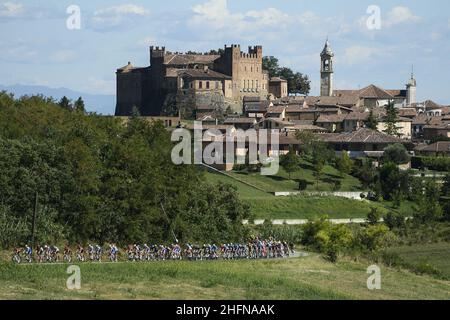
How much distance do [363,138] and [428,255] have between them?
33.8m

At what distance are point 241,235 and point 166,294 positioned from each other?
55.4 feet

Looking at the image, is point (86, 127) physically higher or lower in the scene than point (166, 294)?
higher

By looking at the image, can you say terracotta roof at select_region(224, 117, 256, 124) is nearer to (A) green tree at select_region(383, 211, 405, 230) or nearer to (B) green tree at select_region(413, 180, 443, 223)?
(B) green tree at select_region(413, 180, 443, 223)

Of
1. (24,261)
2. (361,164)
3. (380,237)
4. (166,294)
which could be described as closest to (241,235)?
(380,237)

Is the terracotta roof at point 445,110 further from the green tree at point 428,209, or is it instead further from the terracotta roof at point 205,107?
the green tree at point 428,209

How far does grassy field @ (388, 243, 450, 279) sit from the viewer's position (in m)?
43.0

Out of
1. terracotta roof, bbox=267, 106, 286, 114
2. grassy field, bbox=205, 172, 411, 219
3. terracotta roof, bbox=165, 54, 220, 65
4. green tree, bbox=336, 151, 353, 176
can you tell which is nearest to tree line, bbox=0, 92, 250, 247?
grassy field, bbox=205, 172, 411, 219

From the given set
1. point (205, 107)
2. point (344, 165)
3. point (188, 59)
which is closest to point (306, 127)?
point (205, 107)

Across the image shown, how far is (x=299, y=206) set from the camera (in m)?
59.2

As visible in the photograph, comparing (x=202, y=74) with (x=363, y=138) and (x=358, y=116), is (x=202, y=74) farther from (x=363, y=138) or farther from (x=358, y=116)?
(x=363, y=138)
